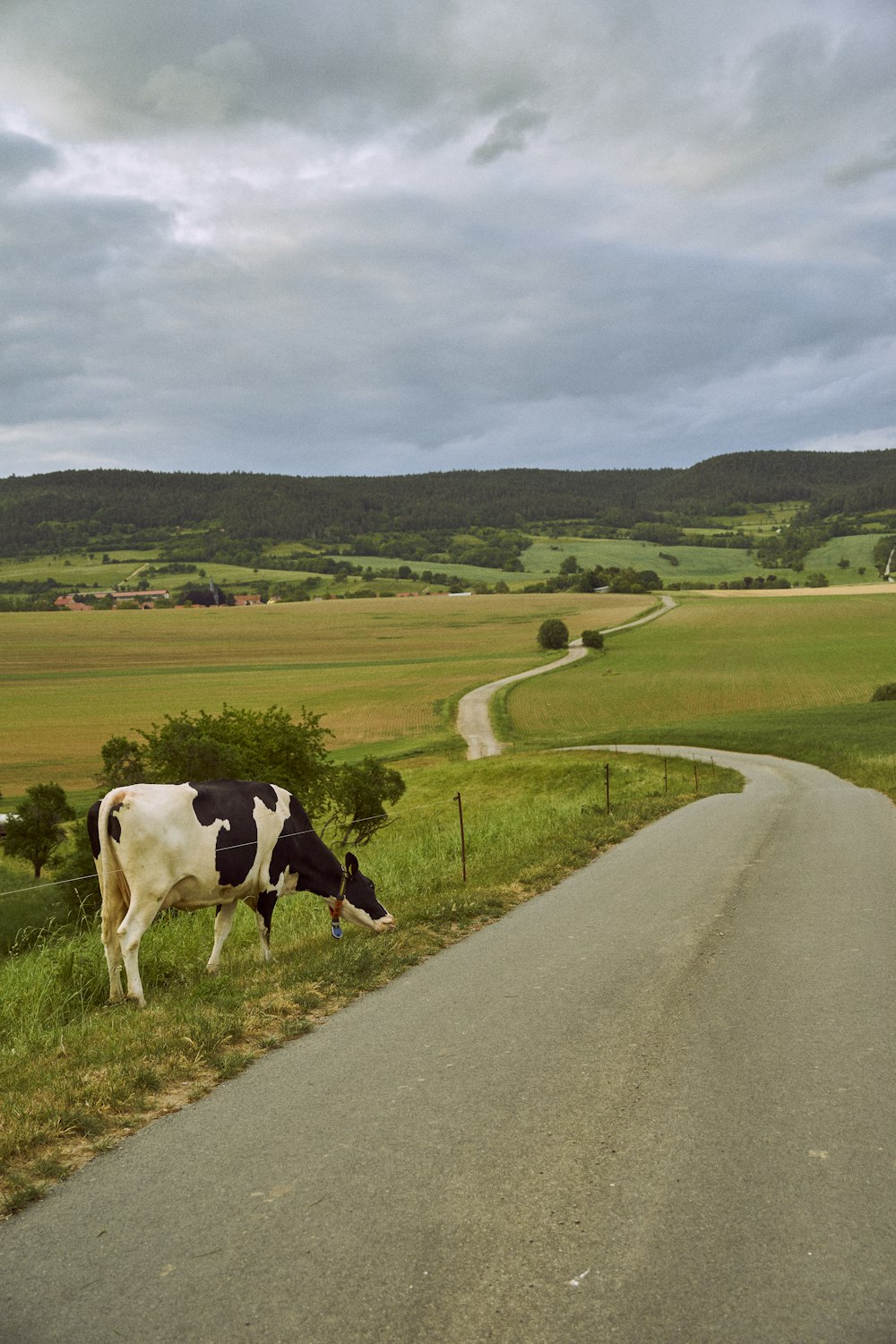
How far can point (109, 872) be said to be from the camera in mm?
10273

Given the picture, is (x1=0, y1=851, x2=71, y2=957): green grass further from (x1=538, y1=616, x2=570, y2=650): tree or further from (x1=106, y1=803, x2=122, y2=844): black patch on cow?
(x1=538, y1=616, x2=570, y2=650): tree

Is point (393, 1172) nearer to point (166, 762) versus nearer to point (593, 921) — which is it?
point (593, 921)

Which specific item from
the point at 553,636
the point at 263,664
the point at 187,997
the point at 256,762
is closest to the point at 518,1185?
the point at 187,997

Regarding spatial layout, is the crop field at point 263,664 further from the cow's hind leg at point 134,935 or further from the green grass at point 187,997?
the cow's hind leg at point 134,935

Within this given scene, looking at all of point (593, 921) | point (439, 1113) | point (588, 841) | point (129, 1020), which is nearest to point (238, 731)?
point (588, 841)

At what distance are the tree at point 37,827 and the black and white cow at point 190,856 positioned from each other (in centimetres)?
3899

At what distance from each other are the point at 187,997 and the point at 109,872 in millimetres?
1698

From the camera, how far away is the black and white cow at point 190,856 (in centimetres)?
1016

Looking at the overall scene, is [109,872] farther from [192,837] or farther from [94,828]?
[192,837]

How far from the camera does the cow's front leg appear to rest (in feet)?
35.4

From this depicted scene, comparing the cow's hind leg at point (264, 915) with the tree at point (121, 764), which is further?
the tree at point (121, 764)

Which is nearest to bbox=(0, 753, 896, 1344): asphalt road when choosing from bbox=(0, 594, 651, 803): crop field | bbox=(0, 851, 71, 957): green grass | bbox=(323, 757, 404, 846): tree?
bbox=(0, 851, 71, 957): green grass

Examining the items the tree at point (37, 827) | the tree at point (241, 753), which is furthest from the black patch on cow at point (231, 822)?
the tree at point (37, 827)

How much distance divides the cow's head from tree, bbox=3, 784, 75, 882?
38644mm
